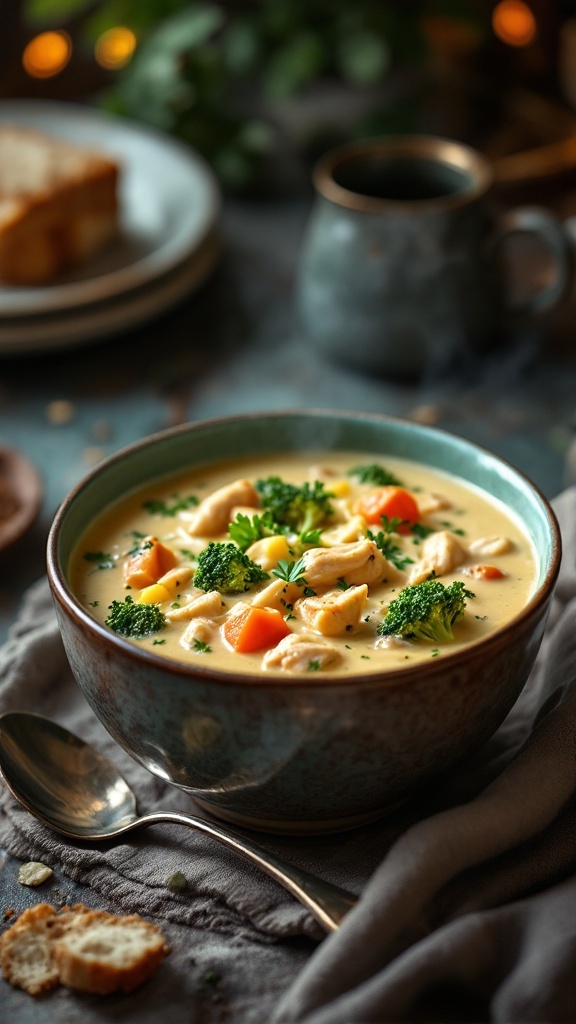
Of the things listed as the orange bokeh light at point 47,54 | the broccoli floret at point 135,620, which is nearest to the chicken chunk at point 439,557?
the broccoli floret at point 135,620

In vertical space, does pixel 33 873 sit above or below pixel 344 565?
below

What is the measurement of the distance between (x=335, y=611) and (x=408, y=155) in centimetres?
251

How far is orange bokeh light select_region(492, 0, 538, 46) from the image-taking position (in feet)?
19.0

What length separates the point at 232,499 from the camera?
100 inches

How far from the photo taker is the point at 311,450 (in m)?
2.83

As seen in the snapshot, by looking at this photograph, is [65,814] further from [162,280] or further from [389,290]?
[162,280]

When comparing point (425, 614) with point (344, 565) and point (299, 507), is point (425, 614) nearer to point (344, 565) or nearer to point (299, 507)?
point (344, 565)

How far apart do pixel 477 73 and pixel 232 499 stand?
13.6 feet

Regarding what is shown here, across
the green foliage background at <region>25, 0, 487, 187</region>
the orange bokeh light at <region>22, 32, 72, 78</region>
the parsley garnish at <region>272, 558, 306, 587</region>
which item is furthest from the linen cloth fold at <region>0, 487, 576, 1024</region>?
the orange bokeh light at <region>22, 32, 72, 78</region>

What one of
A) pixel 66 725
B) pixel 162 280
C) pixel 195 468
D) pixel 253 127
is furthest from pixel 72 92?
pixel 66 725

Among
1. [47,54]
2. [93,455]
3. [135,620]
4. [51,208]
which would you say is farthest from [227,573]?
[47,54]

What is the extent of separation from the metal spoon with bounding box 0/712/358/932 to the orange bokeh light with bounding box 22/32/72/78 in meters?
4.69

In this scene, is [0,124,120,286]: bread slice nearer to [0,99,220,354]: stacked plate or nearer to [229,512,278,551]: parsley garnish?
[0,99,220,354]: stacked plate

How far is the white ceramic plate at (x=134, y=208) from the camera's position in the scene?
162 inches
